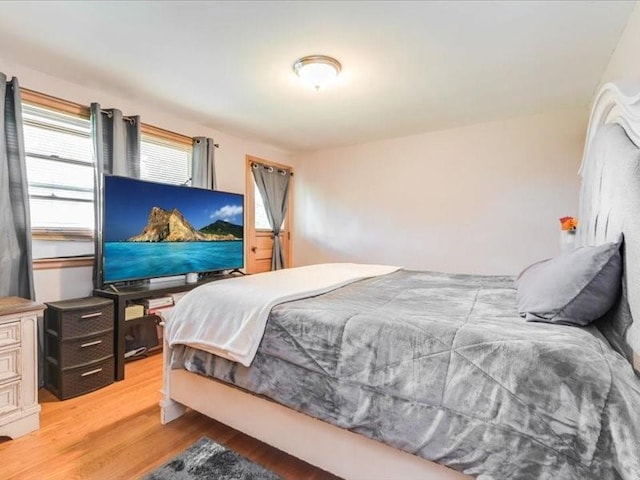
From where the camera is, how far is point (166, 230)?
9.80ft

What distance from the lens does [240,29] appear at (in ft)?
6.44

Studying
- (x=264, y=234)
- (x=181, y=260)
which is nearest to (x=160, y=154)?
(x=181, y=260)

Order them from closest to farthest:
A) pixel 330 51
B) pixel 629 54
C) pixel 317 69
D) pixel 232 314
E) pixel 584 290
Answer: pixel 584 290 < pixel 232 314 < pixel 629 54 < pixel 330 51 < pixel 317 69

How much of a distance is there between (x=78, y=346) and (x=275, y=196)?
3.05 metres

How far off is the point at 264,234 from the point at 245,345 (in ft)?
10.6

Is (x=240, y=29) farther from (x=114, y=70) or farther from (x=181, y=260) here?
(x=181, y=260)

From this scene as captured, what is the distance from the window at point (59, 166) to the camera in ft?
8.18

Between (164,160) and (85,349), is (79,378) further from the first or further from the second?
(164,160)

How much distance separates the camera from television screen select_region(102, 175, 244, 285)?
2600 mm

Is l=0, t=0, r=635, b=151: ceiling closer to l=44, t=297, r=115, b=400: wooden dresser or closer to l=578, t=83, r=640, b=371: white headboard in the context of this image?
l=578, t=83, r=640, b=371: white headboard

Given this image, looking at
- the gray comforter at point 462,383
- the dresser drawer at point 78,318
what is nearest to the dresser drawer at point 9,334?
the dresser drawer at point 78,318

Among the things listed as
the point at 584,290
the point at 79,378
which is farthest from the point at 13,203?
the point at 584,290

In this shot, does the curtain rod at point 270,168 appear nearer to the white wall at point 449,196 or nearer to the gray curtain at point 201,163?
the white wall at point 449,196

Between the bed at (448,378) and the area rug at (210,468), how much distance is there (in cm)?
23
